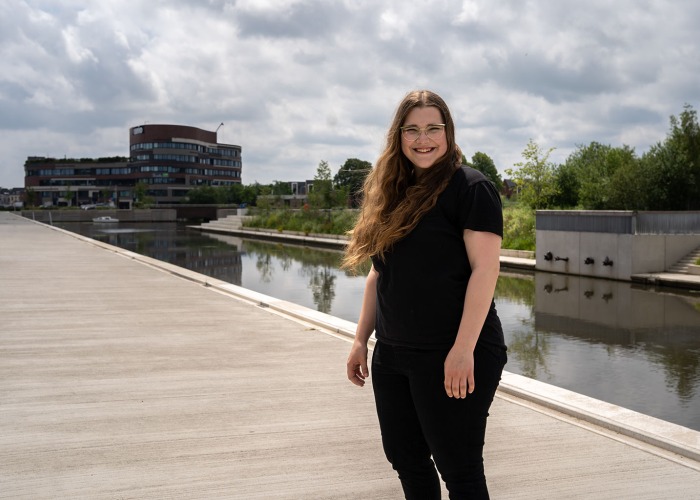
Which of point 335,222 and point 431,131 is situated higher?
point 431,131

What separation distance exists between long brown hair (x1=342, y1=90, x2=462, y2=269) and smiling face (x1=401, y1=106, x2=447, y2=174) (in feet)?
0.06

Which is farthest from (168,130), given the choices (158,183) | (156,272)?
(156,272)

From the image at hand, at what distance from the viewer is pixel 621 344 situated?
1051cm

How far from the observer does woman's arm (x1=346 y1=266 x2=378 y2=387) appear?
291 centimetres

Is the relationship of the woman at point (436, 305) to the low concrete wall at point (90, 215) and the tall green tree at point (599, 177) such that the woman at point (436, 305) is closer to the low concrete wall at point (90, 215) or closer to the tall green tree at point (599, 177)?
the tall green tree at point (599, 177)

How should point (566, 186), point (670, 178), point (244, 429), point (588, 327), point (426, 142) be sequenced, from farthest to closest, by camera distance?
point (566, 186), point (670, 178), point (588, 327), point (244, 429), point (426, 142)

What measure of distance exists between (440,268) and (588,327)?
10.2 meters

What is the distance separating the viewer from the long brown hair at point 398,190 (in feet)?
8.53

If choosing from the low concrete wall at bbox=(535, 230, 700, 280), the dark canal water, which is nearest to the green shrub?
the low concrete wall at bbox=(535, 230, 700, 280)

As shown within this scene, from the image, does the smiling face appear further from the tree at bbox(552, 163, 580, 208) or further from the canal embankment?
the tree at bbox(552, 163, 580, 208)

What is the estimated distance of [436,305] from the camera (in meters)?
2.54

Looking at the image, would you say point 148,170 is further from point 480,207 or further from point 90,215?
point 480,207

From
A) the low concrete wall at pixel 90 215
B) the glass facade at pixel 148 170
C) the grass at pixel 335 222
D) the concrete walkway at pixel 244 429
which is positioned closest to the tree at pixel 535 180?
the grass at pixel 335 222

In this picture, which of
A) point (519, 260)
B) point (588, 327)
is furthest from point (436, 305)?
point (519, 260)
